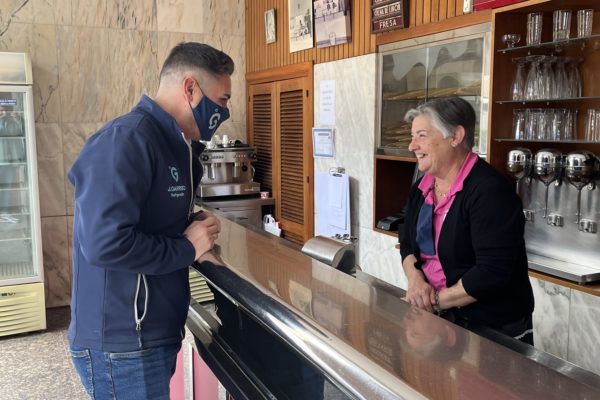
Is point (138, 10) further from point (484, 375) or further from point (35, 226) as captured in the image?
point (484, 375)

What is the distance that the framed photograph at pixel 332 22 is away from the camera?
3947 millimetres

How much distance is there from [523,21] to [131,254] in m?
2.33

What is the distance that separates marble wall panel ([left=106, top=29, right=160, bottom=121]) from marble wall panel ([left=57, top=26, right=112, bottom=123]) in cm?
4

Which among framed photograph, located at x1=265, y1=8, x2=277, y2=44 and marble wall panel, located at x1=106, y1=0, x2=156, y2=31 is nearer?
framed photograph, located at x1=265, y1=8, x2=277, y2=44

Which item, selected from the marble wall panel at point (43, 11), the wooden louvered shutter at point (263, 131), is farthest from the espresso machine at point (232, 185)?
the marble wall panel at point (43, 11)

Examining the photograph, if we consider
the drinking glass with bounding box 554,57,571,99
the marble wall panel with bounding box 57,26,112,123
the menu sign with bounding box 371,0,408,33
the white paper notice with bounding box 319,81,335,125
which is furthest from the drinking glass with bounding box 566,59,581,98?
the marble wall panel with bounding box 57,26,112,123

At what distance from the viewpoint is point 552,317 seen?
279 centimetres

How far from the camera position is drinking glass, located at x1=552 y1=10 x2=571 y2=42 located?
265 cm

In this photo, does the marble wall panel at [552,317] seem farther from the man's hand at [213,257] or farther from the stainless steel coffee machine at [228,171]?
the stainless steel coffee machine at [228,171]

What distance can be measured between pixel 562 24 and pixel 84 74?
393 cm

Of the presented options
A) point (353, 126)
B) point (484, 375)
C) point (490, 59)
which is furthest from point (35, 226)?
point (484, 375)

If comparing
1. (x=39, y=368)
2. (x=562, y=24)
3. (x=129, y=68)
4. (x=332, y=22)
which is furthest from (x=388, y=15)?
(x=39, y=368)

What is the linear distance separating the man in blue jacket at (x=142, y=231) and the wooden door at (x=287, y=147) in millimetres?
3000

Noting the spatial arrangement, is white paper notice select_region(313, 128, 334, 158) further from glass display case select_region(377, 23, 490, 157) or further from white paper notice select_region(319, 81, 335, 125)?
glass display case select_region(377, 23, 490, 157)
